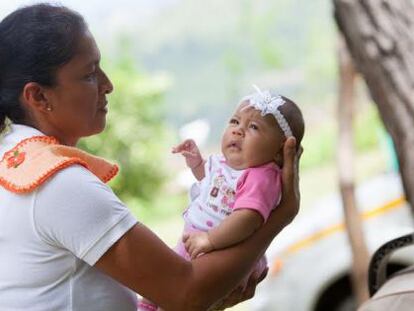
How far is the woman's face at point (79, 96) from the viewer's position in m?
1.76

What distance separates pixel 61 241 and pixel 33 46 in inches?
14.6

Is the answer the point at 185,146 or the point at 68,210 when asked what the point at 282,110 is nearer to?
the point at 185,146

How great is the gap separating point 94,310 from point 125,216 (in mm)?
195

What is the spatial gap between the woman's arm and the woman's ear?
1.00 feet

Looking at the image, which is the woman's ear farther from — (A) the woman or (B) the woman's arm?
(B) the woman's arm

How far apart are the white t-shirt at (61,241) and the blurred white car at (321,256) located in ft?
12.8

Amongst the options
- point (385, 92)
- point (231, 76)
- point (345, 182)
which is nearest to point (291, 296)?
point (345, 182)

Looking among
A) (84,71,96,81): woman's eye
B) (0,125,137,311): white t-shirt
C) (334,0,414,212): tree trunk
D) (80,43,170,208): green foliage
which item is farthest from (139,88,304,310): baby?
(80,43,170,208): green foliage

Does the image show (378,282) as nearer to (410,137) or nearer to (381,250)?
(381,250)

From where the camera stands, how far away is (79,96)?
5.81 ft

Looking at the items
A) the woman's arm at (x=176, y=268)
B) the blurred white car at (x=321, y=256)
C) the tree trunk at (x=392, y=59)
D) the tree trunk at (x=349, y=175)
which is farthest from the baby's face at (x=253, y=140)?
the blurred white car at (x=321, y=256)

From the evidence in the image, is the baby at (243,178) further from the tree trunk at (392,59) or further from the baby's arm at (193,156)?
the tree trunk at (392,59)

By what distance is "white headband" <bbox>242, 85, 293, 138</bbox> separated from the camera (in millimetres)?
1817

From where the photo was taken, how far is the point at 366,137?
10211 millimetres
